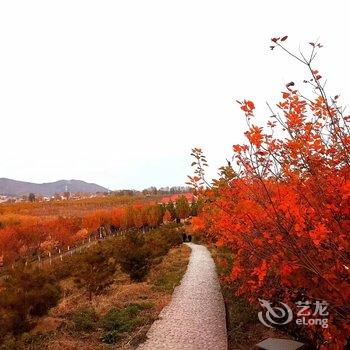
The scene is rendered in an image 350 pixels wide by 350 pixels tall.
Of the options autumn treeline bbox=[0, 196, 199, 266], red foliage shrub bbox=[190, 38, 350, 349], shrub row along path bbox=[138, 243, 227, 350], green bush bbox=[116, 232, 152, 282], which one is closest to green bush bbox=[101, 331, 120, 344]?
shrub row along path bbox=[138, 243, 227, 350]

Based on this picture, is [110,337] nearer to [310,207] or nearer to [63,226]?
[310,207]

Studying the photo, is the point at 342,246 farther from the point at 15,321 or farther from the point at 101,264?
the point at 101,264

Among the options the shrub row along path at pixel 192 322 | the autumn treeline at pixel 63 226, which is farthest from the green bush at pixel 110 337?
the autumn treeline at pixel 63 226

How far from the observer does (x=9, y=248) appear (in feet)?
132

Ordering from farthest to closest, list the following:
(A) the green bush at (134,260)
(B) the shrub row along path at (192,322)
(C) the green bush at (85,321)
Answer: (A) the green bush at (134,260), (C) the green bush at (85,321), (B) the shrub row along path at (192,322)

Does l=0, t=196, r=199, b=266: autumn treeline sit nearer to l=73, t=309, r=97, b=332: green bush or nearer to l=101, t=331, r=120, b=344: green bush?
l=73, t=309, r=97, b=332: green bush

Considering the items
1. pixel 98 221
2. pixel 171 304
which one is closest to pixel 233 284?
pixel 171 304

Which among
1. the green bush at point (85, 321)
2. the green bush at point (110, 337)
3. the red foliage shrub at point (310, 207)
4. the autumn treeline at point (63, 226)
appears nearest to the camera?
the red foliage shrub at point (310, 207)

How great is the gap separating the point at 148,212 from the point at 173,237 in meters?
32.5

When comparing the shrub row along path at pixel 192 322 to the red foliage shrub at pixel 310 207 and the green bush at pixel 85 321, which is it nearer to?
the green bush at pixel 85 321

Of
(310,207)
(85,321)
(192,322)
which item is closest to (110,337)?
(85,321)

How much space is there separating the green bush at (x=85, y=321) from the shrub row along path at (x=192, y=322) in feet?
6.15

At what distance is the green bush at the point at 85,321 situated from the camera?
10.7m

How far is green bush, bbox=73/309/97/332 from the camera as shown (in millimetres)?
10672
